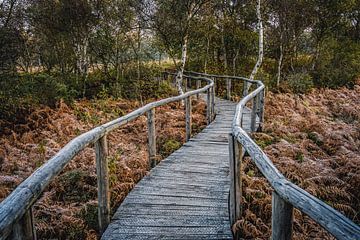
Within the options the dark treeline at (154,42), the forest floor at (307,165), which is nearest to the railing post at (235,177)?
the forest floor at (307,165)

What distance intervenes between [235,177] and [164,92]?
13.4 metres

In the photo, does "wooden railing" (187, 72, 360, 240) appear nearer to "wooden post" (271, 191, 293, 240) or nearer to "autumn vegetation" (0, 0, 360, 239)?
"wooden post" (271, 191, 293, 240)

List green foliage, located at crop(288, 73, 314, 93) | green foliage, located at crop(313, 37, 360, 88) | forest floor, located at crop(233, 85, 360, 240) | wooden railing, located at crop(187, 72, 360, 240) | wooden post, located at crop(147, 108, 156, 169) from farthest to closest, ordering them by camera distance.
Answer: green foliage, located at crop(313, 37, 360, 88) < green foliage, located at crop(288, 73, 314, 93) < wooden post, located at crop(147, 108, 156, 169) < forest floor, located at crop(233, 85, 360, 240) < wooden railing, located at crop(187, 72, 360, 240)

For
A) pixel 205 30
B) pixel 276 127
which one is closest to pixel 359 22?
pixel 205 30

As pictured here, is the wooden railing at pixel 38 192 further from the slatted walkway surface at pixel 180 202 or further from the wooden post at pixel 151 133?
the wooden post at pixel 151 133

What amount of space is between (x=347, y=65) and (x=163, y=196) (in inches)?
858

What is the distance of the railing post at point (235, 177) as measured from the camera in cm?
388

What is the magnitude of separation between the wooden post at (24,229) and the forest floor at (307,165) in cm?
248

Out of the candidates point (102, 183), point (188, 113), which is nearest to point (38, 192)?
point (102, 183)

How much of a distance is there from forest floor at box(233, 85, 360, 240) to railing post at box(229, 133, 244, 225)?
5.5 inches

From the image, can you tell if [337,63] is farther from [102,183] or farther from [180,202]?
[102,183]

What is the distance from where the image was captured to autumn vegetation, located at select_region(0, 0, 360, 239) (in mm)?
5422

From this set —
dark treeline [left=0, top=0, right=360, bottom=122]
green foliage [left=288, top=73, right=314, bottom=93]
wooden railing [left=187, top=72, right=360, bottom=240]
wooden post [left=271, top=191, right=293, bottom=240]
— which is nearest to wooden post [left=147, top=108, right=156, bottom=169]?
wooden railing [left=187, top=72, right=360, bottom=240]

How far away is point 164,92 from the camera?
1705cm
